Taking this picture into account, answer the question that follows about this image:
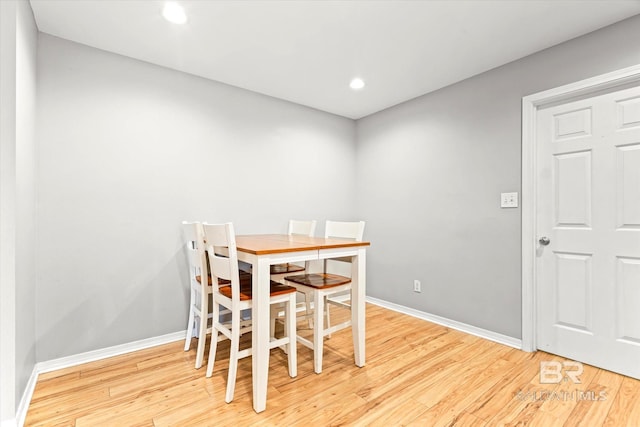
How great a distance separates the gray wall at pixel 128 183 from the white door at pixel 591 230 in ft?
8.04

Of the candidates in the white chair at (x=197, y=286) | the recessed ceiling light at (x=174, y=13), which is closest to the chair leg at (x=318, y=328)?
the white chair at (x=197, y=286)

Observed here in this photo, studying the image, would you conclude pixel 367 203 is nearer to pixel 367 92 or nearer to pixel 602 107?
pixel 367 92

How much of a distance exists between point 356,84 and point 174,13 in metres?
1.63

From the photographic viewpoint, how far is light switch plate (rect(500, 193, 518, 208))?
97.8 inches

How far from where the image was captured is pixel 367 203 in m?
3.85

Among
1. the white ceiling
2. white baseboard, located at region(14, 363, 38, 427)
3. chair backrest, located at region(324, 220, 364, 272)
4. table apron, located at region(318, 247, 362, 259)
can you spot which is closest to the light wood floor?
white baseboard, located at region(14, 363, 38, 427)

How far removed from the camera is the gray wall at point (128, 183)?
7.02 feet

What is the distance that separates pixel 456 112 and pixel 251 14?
200cm

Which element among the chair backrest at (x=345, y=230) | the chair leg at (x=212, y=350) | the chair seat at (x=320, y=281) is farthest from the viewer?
the chair backrest at (x=345, y=230)

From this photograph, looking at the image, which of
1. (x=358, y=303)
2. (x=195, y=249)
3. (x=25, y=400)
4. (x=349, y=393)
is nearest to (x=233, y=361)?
(x=349, y=393)

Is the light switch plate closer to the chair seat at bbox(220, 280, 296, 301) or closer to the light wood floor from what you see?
the light wood floor

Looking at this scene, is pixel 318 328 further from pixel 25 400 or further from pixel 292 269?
pixel 25 400

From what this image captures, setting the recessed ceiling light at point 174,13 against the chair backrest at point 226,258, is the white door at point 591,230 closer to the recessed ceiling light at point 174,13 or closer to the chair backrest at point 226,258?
the chair backrest at point 226,258

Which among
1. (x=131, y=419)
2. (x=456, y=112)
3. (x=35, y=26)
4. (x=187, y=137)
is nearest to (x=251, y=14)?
(x=187, y=137)
